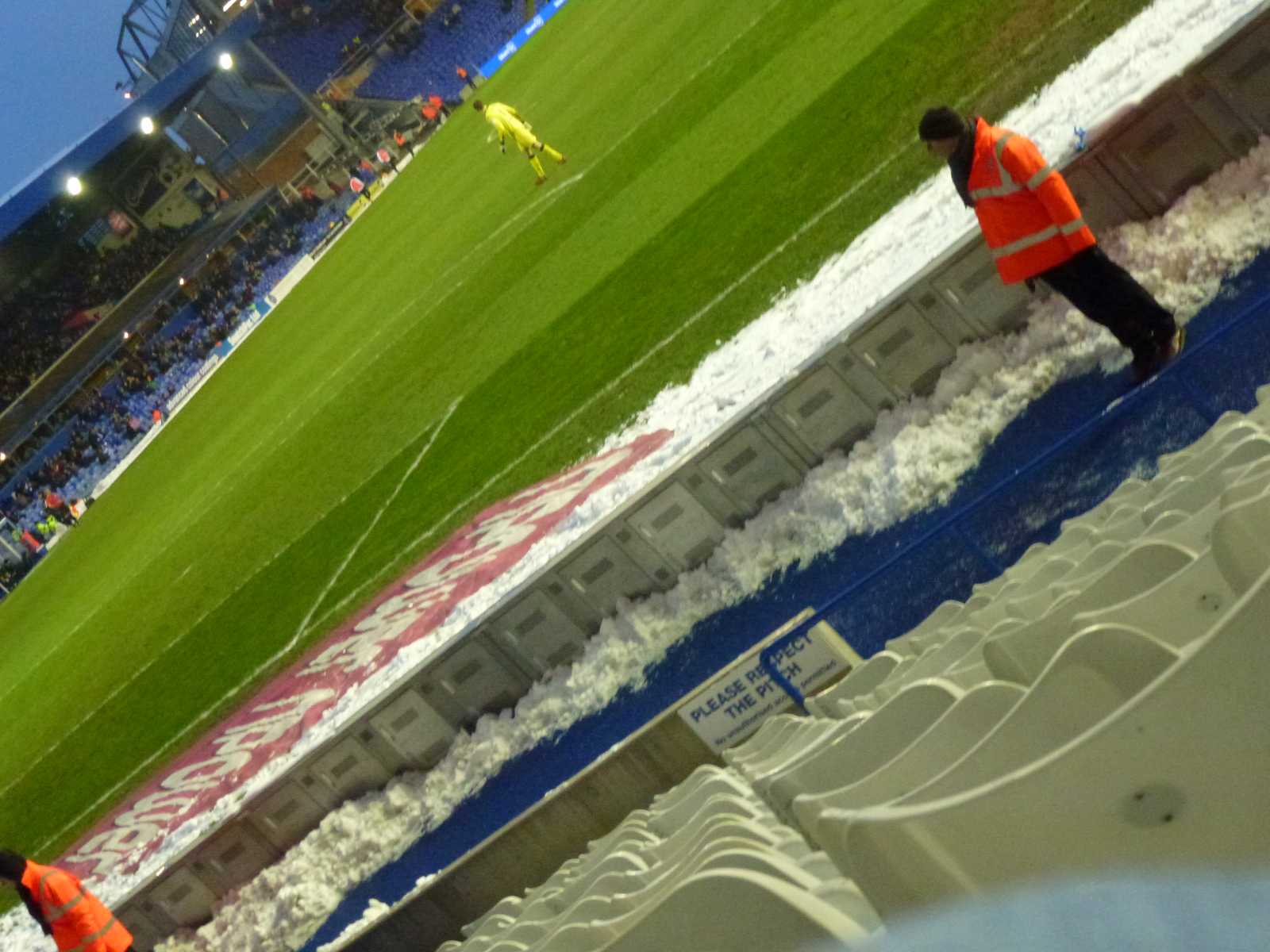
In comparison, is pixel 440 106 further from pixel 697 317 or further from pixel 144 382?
pixel 697 317

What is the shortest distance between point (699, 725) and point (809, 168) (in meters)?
6.89

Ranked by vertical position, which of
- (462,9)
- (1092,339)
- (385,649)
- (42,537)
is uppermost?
(462,9)

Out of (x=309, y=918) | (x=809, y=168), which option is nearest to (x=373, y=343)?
(x=809, y=168)

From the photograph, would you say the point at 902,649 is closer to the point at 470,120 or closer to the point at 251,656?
the point at 251,656

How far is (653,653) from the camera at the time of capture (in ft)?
27.8

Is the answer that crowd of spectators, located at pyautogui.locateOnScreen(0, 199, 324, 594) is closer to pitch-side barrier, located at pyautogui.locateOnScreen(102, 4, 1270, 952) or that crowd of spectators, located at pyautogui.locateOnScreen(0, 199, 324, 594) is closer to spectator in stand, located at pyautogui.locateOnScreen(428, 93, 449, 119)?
spectator in stand, located at pyautogui.locateOnScreen(428, 93, 449, 119)

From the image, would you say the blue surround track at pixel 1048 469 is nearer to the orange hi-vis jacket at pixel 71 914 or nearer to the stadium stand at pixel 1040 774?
the stadium stand at pixel 1040 774

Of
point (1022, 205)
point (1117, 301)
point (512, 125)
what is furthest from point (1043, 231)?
point (512, 125)

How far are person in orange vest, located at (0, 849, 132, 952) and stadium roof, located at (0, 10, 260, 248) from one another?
86.4 feet

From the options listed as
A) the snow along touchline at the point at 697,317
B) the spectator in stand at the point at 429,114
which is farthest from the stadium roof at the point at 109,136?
the snow along touchline at the point at 697,317

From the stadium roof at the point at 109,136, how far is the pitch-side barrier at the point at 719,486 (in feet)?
84.6

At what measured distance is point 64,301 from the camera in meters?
36.1

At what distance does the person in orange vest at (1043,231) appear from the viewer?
6.30 meters

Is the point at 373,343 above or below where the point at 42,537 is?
below
